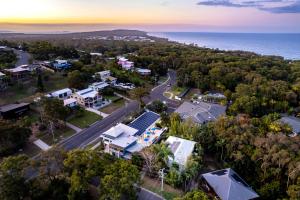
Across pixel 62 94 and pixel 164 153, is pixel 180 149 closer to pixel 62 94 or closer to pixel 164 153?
pixel 164 153

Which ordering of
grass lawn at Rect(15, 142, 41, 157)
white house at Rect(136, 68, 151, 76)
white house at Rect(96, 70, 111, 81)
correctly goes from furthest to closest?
white house at Rect(136, 68, 151, 76), white house at Rect(96, 70, 111, 81), grass lawn at Rect(15, 142, 41, 157)

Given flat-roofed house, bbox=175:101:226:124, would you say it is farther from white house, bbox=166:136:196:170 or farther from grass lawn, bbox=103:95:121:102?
grass lawn, bbox=103:95:121:102

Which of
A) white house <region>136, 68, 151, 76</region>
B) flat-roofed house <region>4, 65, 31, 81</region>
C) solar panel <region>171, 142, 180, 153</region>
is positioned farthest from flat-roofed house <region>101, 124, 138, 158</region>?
white house <region>136, 68, 151, 76</region>

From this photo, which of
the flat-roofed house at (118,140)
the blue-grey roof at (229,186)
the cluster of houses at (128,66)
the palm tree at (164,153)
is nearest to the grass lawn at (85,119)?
the flat-roofed house at (118,140)

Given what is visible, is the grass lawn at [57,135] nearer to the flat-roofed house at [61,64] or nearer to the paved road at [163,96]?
the paved road at [163,96]

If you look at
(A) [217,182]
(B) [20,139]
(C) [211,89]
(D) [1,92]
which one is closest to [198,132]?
(A) [217,182]

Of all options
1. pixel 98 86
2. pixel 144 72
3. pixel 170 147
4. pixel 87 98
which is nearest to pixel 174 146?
pixel 170 147
